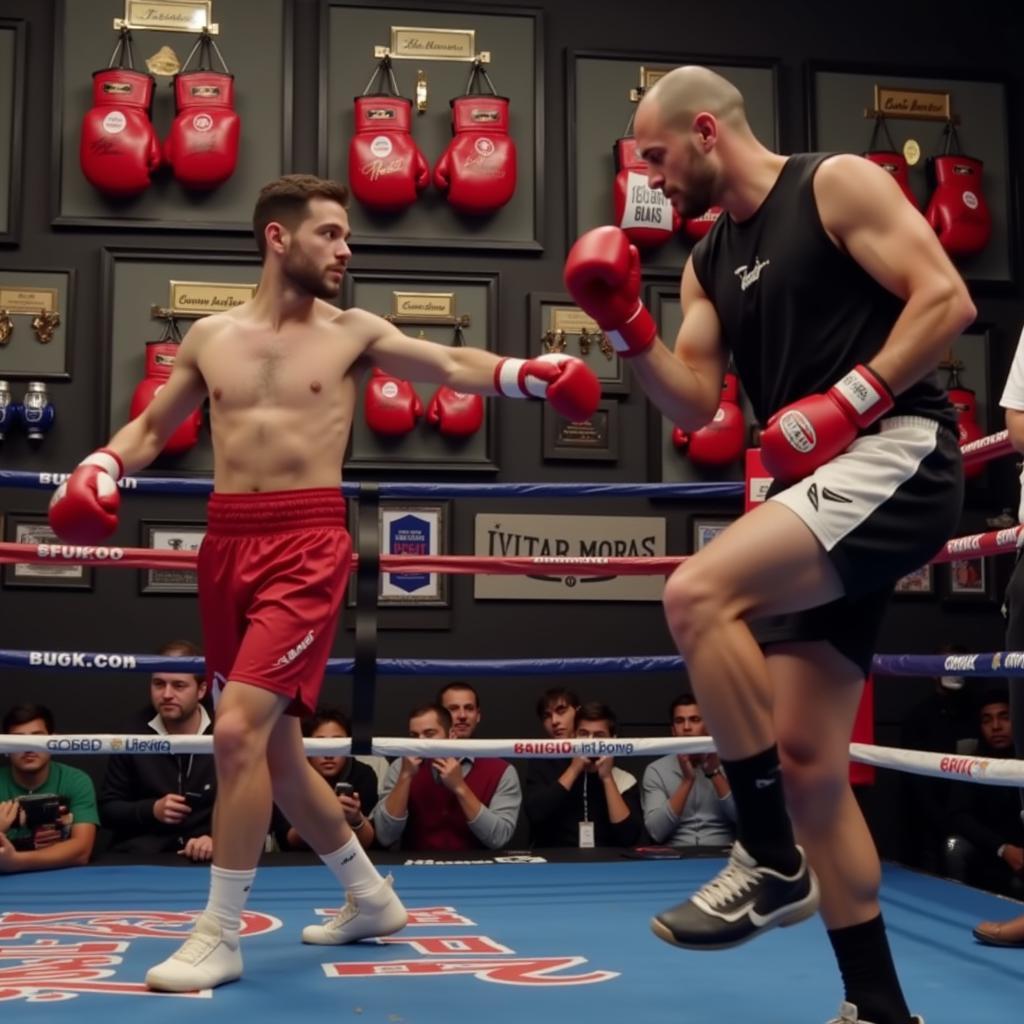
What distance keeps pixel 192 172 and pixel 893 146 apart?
278 cm

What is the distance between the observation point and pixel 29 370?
5.24 meters

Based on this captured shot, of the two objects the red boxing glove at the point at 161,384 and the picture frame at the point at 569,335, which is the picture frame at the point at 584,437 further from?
the red boxing glove at the point at 161,384

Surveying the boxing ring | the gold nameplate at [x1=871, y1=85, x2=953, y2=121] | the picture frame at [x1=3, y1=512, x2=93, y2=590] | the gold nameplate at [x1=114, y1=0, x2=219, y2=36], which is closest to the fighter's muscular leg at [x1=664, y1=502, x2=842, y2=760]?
the boxing ring

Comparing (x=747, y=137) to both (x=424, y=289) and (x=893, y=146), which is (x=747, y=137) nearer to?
(x=424, y=289)

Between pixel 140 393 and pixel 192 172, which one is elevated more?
pixel 192 172

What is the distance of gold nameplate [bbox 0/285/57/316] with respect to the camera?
5250 mm

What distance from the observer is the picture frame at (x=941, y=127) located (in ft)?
19.0

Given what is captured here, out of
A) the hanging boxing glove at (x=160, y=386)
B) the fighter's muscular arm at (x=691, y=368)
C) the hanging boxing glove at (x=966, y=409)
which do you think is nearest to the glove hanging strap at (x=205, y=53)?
the hanging boxing glove at (x=160, y=386)

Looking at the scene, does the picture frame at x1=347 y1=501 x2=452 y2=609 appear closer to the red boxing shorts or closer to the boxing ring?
the boxing ring

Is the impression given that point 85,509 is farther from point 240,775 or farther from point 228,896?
point 228,896

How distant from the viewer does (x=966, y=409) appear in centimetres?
554

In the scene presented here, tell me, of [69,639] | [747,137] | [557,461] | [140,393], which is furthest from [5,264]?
[747,137]

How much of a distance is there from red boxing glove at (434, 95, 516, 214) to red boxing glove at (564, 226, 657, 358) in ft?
11.2

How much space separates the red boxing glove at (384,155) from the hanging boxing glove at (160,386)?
0.91m
